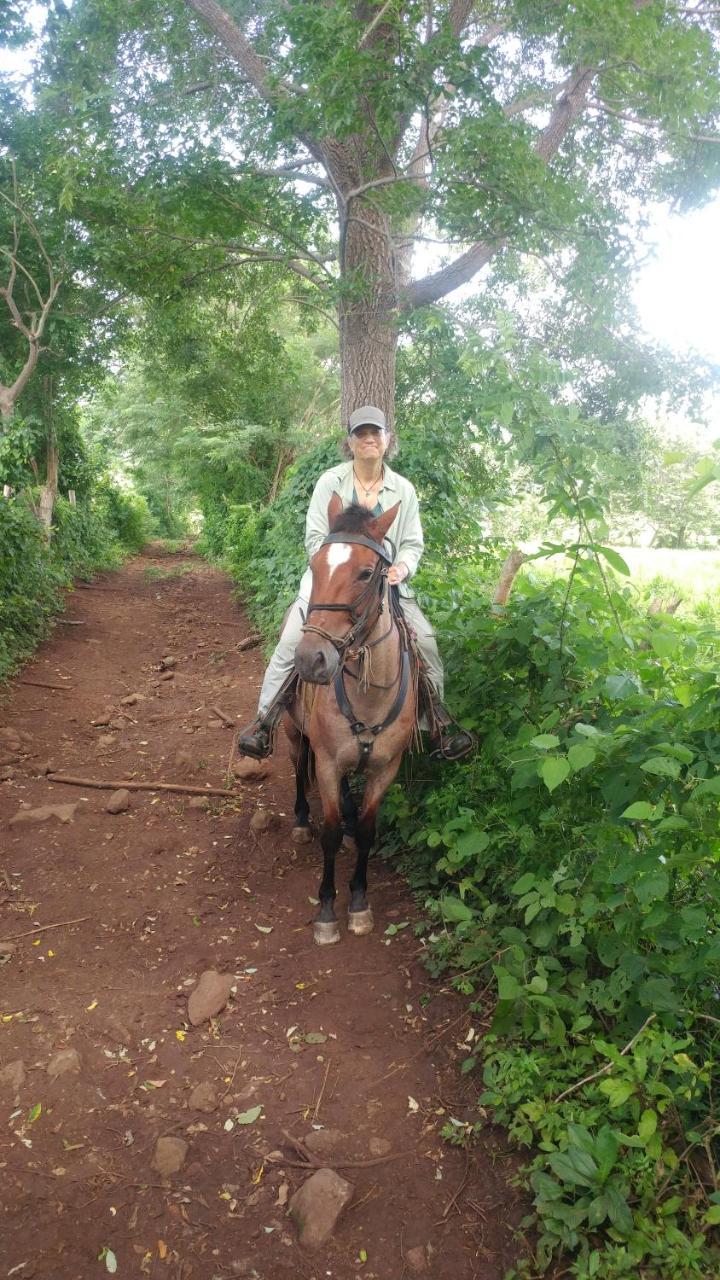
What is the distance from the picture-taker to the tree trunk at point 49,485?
1495 cm

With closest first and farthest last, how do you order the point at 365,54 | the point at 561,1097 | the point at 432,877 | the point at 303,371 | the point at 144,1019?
the point at 561,1097 < the point at 144,1019 < the point at 432,877 < the point at 365,54 < the point at 303,371

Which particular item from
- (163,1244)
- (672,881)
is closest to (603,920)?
(672,881)

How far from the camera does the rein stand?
11.5ft

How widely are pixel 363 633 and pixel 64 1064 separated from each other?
2424 millimetres

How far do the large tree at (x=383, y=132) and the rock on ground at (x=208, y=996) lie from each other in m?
6.27

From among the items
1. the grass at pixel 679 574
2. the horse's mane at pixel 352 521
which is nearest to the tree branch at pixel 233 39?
the grass at pixel 679 574

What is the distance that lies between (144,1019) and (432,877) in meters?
1.83

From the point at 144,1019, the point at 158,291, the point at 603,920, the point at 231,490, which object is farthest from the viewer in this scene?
the point at 231,490

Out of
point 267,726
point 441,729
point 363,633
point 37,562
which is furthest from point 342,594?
point 37,562

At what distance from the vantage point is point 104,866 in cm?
491

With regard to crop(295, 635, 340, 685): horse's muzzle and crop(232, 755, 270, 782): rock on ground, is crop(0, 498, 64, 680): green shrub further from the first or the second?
crop(295, 635, 340, 685): horse's muzzle

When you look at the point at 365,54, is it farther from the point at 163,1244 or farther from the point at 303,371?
the point at 303,371

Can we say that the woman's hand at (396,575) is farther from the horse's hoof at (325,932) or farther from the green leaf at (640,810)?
the horse's hoof at (325,932)

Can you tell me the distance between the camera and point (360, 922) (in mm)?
4258
